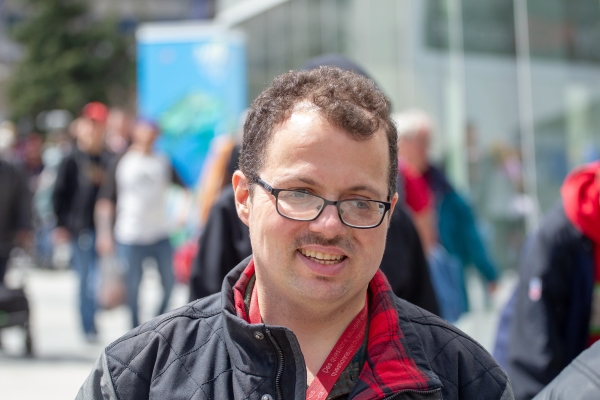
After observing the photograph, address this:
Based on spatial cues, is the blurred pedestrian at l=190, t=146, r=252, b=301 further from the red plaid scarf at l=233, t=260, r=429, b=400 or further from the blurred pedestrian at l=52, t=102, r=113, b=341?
the blurred pedestrian at l=52, t=102, r=113, b=341

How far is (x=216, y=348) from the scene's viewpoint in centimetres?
196

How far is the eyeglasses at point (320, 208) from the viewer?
1.93 meters

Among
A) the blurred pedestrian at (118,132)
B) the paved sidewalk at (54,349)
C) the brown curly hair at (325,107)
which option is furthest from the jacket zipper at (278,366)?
the blurred pedestrian at (118,132)

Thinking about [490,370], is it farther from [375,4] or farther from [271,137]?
[375,4]

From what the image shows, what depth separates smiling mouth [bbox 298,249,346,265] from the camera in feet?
6.40

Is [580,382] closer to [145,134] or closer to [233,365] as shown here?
[233,365]

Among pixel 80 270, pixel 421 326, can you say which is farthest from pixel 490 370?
pixel 80 270

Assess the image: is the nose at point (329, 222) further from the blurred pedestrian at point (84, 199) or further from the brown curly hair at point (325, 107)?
the blurred pedestrian at point (84, 199)

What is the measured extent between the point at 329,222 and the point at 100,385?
0.60 metres

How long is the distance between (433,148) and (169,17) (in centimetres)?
3792

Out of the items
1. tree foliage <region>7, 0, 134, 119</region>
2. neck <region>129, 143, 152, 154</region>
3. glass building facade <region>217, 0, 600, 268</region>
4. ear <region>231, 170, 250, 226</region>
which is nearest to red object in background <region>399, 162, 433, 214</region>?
glass building facade <region>217, 0, 600, 268</region>

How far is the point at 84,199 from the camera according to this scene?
8914 millimetres

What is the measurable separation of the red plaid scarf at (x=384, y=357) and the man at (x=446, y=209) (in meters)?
3.94

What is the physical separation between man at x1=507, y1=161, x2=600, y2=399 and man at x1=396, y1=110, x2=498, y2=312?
2304 millimetres
